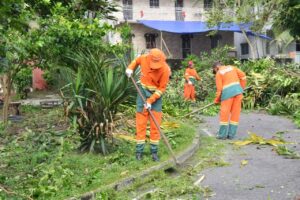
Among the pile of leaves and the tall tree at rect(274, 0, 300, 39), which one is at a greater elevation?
Result: the tall tree at rect(274, 0, 300, 39)

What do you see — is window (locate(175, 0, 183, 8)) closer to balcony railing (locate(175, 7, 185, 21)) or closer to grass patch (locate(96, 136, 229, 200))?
balcony railing (locate(175, 7, 185, 21))

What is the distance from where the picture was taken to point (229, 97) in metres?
9.92

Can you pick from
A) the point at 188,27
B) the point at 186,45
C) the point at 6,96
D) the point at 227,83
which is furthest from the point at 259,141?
the point at 186,45

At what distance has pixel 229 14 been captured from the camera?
28672mm

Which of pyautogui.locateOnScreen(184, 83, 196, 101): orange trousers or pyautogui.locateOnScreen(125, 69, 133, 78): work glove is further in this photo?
pyautogui.locateOnScreen(184, 83, 196, 101): orange trousers

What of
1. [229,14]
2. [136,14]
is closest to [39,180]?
[229,14]

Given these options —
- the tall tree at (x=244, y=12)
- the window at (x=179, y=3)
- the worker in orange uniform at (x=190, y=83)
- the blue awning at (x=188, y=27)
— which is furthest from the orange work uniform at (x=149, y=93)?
the window at (x=179, y=3)

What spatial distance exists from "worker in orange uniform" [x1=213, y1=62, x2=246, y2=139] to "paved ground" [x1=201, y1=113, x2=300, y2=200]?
410 millimetres

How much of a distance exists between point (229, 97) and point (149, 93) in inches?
114

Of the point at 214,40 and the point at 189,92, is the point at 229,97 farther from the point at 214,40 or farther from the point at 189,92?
the point at 214,40

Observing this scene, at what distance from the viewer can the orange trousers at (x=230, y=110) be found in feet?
32.3

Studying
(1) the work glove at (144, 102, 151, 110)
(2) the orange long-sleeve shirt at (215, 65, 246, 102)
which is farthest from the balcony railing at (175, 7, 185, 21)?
(1) the work glove at (144, 102, 151, 110)

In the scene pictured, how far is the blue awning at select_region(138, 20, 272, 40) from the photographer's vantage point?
2989 cm

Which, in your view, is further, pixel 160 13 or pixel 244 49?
pixel 244 49
